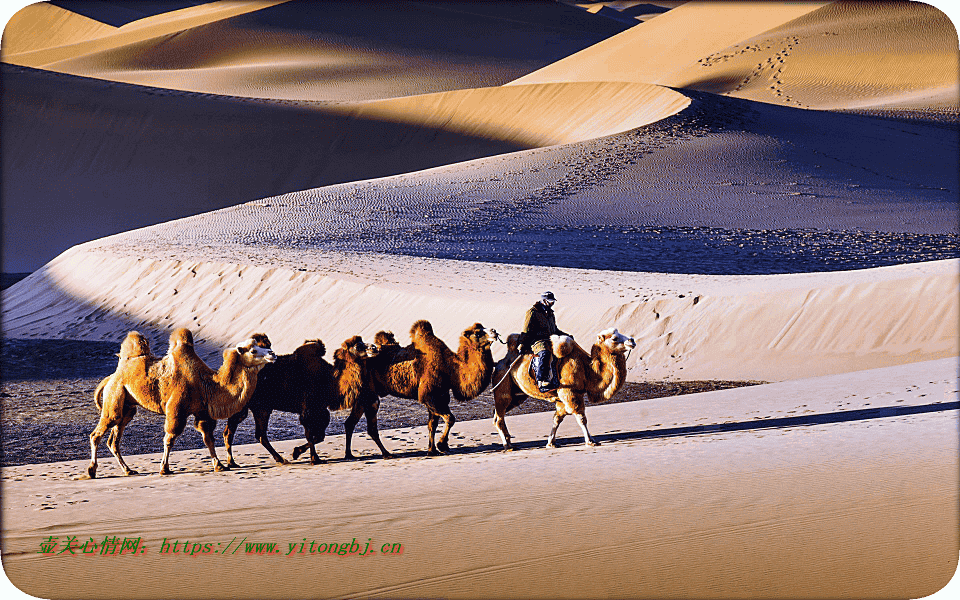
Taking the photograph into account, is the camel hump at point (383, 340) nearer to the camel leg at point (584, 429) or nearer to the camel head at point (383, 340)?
the camel head at point (383, 340)

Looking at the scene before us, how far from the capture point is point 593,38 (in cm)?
9175

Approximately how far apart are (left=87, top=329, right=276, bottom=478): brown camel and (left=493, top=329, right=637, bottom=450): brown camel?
2220 millimetres

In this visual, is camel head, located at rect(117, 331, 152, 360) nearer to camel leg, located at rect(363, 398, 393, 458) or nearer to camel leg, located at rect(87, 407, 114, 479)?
camel leg, located at rect(87, 407, 114, 479)

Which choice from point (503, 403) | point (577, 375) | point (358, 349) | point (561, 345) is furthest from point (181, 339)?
point (577, 375)

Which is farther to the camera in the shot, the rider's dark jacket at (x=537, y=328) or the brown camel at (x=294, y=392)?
the rider's dark jacket at (x=537, y=328)

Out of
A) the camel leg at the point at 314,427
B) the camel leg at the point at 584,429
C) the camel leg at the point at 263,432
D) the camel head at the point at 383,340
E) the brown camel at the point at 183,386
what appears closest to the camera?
the brown camel at the point at 183,386

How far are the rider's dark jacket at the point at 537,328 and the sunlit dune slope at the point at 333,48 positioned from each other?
59945mm

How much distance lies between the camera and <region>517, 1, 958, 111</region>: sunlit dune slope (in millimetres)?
51469

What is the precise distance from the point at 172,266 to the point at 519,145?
886 inches

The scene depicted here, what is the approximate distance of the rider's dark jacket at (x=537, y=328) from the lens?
32.2 ft

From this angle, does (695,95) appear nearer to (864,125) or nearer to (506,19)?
(864,125)

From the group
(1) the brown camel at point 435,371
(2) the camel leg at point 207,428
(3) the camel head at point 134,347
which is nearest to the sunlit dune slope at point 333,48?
(1) the brown camel at point 435,371

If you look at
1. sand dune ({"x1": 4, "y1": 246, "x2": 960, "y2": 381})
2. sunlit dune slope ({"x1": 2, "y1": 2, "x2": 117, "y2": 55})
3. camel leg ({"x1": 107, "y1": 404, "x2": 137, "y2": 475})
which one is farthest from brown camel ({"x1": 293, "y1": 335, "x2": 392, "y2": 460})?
sunlit dune slope ({"x1": 2, "y1": 2, "x2": 117, "y2": 55})

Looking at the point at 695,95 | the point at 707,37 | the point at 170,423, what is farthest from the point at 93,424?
the point at 707,37
